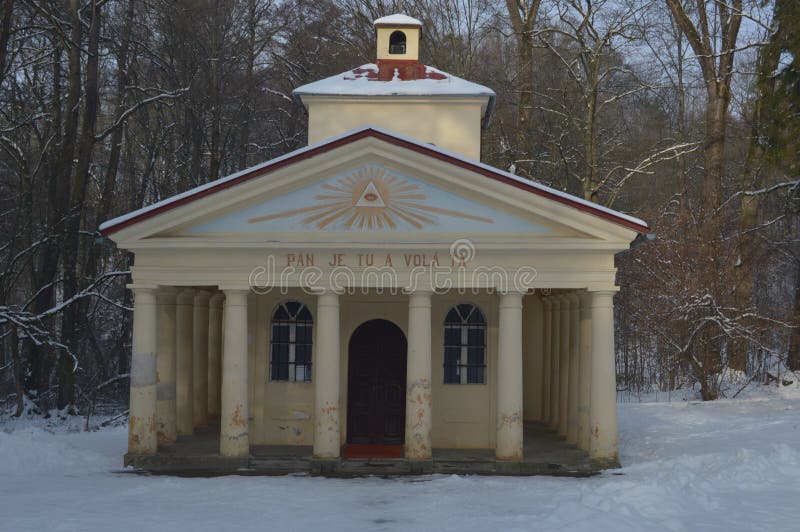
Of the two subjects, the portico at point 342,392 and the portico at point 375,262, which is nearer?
the portico at point 375,262

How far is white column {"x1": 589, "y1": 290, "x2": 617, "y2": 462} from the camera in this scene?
1413cm

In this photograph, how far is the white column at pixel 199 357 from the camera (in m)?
17.4

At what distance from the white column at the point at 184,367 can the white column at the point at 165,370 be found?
61cm

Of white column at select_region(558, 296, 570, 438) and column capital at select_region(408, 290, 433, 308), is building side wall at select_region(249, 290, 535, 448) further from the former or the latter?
column capital at select_region(408, 290, 433, 308)

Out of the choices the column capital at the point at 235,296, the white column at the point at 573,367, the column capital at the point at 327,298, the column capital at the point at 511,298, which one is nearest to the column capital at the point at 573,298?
the white column at the point at 573,367

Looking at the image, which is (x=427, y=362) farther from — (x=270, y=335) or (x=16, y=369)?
(x=16, y=369)

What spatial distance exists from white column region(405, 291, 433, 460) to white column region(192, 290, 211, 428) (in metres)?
5.18

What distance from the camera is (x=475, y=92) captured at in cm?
1845

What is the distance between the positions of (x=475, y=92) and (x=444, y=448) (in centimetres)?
772

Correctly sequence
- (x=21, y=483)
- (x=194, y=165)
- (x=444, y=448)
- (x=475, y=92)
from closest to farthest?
(x=21, y=483)
(x=444, y=448)
(x=475, y=92)
(x=194, y=165)

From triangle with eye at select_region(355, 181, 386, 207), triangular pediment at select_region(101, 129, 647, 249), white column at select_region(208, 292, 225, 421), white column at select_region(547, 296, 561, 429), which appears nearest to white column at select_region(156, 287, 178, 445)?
triangular pediment at select_region(101, 129, 647, 249)

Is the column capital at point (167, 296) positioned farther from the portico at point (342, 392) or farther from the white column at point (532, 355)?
the white column at point (532, 355)

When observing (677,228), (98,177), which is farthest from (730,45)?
(98,177)

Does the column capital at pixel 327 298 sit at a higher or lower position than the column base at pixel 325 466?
higher
